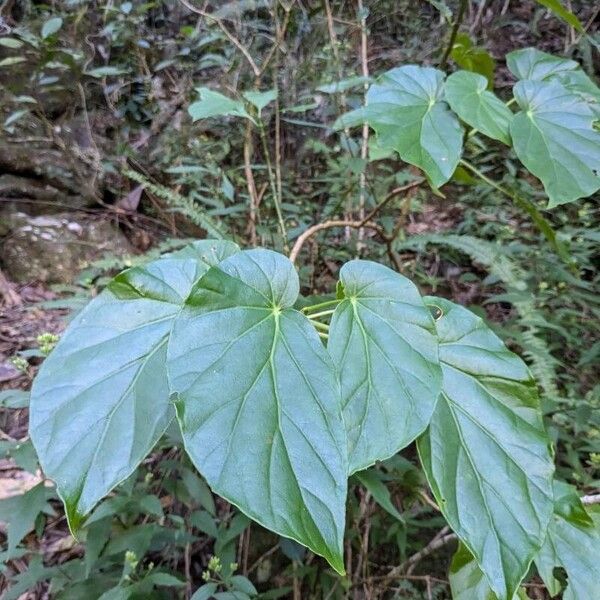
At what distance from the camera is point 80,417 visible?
1.51ft

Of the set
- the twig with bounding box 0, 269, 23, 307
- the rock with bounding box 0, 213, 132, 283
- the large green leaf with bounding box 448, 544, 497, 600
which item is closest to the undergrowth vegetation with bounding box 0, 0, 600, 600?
the large green leaf with bounding box 448, 544, 497, 600

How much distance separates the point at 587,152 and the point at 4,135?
133 inches

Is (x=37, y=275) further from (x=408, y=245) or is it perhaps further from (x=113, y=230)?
(x=408, y=245)

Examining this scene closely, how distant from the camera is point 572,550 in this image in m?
0.67

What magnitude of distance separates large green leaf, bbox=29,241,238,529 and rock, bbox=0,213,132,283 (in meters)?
2.17

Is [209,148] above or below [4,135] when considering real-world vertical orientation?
above

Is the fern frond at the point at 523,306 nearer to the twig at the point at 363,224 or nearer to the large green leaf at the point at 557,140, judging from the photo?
the twig at the point at 363,224

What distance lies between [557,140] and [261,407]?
0.68m

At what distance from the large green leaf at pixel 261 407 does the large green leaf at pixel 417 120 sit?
0.38m

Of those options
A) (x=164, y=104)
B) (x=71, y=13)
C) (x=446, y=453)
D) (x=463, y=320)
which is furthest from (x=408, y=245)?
(x=71, y=13)

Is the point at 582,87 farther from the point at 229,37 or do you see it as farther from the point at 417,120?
the point at 229,37

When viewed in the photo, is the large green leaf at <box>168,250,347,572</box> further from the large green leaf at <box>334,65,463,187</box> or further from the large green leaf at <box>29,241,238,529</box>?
the large green leaf at <box>334,65,463,187</box>

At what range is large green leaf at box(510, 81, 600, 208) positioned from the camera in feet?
2.41

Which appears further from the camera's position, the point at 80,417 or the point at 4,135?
the point at 4,135
